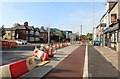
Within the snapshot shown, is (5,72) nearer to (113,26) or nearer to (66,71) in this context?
(66,71)

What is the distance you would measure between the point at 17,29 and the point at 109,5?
5903cm

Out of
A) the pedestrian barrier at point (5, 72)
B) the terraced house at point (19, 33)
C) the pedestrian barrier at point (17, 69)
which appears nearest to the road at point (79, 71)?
the pedestrian barrier at point (17, 69)

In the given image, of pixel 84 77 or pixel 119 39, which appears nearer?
pixel 84 77

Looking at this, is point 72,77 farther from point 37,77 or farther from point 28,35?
point 28,35

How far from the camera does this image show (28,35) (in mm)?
110062

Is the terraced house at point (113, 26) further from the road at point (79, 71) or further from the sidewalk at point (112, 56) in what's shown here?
the road at point (79, 71)

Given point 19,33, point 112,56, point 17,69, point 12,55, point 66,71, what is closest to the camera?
point 17,69

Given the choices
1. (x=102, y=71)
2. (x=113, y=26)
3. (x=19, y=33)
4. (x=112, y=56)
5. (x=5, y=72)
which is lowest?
(x=102, y=71)

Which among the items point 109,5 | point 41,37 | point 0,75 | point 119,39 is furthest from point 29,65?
point 41,37

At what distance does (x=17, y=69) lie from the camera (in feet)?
37.4

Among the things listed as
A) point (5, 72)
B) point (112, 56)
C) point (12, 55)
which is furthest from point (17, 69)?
point (112, 56)

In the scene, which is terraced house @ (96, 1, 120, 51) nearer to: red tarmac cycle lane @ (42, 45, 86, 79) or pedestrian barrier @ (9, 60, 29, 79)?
red tarmac cycle lane @ (42, 45, 86, 79)

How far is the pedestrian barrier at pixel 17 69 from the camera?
35.7ft

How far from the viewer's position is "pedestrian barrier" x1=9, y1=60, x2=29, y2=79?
10.9 m
